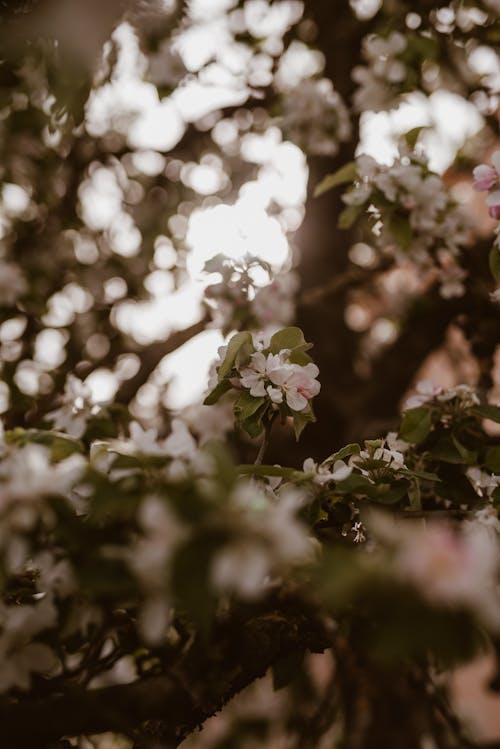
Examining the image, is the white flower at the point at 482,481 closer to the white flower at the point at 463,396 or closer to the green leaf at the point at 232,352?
the white flower at the point at 463,396

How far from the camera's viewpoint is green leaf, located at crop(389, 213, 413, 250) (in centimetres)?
156

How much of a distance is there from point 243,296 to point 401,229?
1.51ft

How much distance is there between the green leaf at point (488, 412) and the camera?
119 cm

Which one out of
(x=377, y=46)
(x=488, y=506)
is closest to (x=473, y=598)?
(x=488, y=506)

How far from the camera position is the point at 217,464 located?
1.81 ft

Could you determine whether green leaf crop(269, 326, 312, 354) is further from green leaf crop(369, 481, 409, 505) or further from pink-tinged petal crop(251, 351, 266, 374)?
green leaf crop(369, 481, 409, 505)

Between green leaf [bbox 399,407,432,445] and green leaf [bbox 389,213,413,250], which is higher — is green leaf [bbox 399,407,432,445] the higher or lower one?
the lower one

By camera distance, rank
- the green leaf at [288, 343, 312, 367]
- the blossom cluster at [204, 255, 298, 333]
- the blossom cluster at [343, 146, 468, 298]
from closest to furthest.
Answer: the green leaf at [288, 343, 312, 367], the blossom cluster at [343, 146, 468, 298], the blossom cluster at [204, 255, 298, 333]

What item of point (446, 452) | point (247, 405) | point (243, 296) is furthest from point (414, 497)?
point (243, 296)

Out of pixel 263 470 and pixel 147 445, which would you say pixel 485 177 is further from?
pixel 147 445

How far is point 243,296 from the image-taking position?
1804mm

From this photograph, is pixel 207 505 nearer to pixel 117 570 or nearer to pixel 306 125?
pixel 117 570

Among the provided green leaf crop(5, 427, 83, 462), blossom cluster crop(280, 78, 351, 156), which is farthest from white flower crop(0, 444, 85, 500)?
blossom cluster crop(280, 78, 351, 156)

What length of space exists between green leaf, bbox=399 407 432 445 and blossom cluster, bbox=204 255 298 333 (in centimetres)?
64
